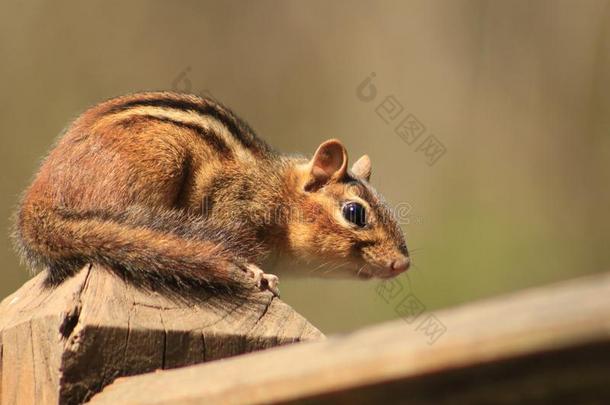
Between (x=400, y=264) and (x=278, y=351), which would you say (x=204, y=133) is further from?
(x=278, y=351)

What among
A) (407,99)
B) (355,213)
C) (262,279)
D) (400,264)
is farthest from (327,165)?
(262,279)

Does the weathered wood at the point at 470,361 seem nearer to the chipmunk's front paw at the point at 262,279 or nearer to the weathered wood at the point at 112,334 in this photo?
the weathered wood at the point at 112,334

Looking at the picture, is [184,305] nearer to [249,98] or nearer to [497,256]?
[497,256]

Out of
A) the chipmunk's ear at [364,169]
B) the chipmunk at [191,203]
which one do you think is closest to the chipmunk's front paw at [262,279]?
the chipmunk at [191,203]

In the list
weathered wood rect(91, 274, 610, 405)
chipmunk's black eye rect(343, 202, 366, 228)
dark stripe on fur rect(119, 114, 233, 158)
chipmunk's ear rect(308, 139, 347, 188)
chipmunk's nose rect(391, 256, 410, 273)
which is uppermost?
weathered wood rect(91, 274, 610, 405)

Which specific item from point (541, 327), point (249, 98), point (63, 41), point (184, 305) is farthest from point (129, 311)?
point (63, 41)

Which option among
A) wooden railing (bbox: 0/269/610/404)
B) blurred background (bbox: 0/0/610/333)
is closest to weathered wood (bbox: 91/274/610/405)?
wooden railing (bbox: 0/269/610/404)

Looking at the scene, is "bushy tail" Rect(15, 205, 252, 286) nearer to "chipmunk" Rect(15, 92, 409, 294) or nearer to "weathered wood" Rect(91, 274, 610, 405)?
"chipmunk" Rect(15, 92, 409, 294)
